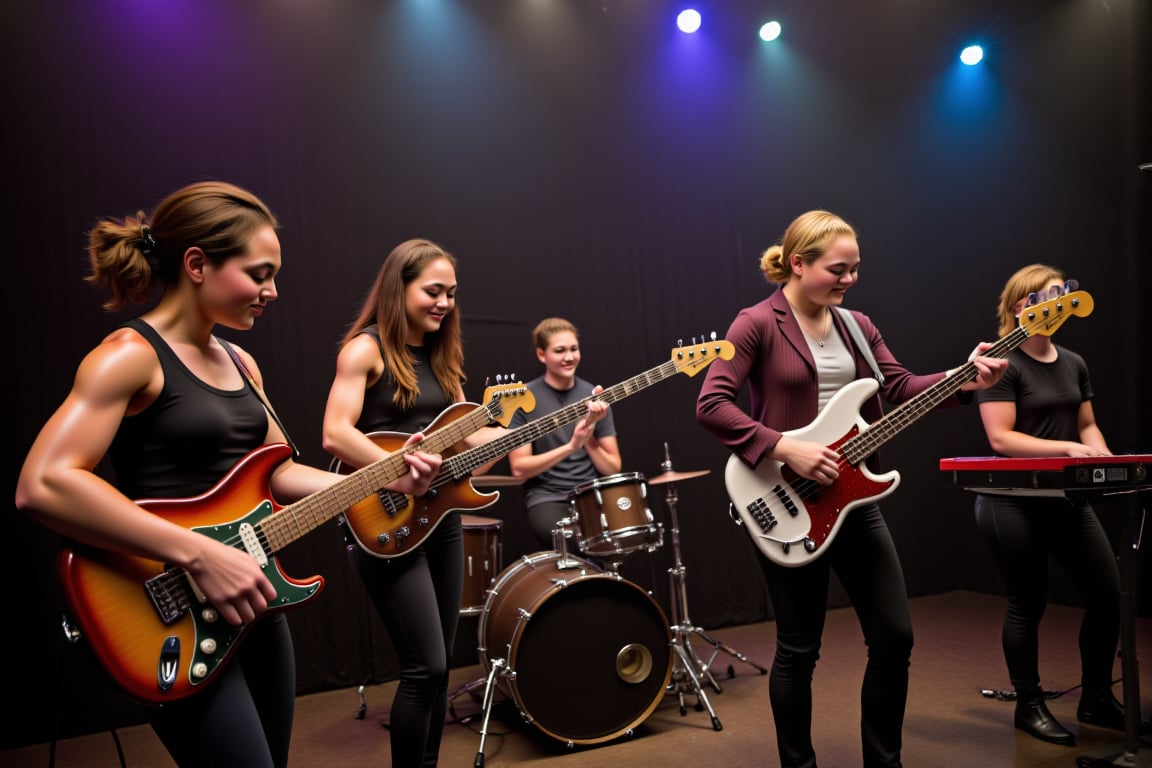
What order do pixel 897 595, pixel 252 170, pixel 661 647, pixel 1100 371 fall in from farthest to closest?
pixel 1100 371 < pixel 252 170 < pixel 661 647 < pixel 897 595

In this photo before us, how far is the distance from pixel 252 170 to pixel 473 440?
2896 mm

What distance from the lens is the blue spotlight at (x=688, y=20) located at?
6117 mm

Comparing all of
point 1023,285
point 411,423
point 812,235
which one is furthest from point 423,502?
point 1023,285

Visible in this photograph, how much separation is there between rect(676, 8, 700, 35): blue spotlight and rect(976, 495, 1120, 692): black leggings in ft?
13.4

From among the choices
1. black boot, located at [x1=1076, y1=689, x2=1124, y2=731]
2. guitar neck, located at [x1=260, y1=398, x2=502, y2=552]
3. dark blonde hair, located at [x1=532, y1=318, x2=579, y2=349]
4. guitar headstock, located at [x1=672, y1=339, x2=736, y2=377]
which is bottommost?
black boot, located at [x1=1076, y1=689, x2=1124, y2=731]

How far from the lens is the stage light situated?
252 inches

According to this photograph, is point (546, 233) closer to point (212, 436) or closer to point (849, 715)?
point (849, 715)

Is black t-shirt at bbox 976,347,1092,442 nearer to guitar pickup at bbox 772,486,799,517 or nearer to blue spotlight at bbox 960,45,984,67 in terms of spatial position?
guitar pickup at bbox 772,486,799,517

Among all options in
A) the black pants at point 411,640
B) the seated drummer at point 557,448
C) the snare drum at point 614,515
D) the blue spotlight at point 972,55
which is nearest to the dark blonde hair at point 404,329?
the black pants at point 411,640

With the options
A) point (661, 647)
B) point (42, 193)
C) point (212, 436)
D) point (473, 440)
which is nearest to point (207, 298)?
point (212, 436)

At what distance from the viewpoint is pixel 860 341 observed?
288 cm

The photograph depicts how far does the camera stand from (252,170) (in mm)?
4883

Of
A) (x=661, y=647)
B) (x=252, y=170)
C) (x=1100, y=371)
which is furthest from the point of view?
(x=1100, y=371)

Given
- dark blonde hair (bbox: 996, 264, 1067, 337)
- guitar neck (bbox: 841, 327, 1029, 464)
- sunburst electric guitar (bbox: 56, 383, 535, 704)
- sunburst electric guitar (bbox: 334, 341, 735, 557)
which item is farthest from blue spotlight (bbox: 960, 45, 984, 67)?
sunburst electric guitar (bbox: 56, 383, 535, 704)
